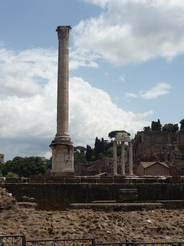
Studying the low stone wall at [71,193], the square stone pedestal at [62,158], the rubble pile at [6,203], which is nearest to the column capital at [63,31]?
the square stone pedestal at [62,158]

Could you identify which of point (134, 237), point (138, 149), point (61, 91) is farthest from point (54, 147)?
point (138, 149)

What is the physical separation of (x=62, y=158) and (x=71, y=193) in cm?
745

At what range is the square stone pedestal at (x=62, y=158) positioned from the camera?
27.2 m

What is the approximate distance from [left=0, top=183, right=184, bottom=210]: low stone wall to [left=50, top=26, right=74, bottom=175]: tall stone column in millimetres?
5865

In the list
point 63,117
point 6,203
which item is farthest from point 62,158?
point 6,203

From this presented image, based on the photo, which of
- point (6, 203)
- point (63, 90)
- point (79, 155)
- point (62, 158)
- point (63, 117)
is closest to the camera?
point (6, 203)

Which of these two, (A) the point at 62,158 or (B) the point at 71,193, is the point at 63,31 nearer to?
(A) the point at 62,158

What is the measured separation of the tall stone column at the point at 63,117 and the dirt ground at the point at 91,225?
1223 cm

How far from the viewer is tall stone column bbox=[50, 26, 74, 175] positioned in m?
27.4

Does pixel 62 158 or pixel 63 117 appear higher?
pixel 63 117

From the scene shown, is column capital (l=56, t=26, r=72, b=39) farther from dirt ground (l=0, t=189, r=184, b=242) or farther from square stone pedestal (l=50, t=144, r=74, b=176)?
dirt ground (l=0, t=189, r=184, b=242)

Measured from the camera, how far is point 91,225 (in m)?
12.1

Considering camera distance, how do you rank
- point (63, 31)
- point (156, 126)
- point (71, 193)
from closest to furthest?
point (71, 193) < point (63, 31) < point (156, 126)

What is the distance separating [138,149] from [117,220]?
88.4 meters
